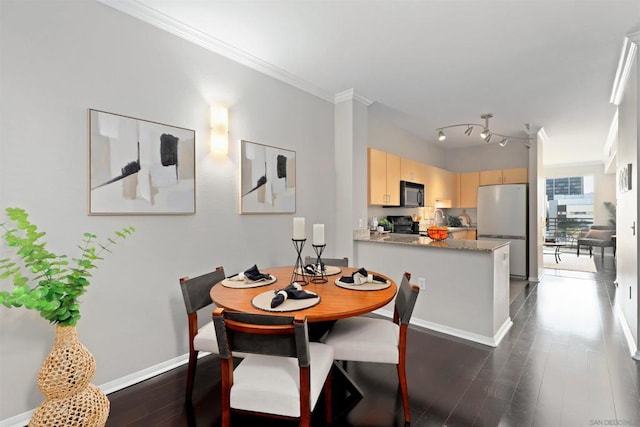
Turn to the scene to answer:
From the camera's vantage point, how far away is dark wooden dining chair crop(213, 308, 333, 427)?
1271 millimetres

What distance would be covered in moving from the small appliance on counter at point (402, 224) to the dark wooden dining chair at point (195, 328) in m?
3.42

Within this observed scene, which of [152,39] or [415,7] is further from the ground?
[415,7]

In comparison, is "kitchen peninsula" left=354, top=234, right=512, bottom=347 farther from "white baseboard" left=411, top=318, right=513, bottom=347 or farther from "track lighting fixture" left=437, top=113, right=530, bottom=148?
"track lighting fixture" left=437, top=113, right=530, bottom=148

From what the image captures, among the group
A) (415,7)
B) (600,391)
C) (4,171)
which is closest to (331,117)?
(415,7)

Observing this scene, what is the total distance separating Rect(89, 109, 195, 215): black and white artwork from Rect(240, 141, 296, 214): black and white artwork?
501mm

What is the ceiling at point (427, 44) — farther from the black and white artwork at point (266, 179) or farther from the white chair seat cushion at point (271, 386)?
the white chair seat cushion at point (271, 386)

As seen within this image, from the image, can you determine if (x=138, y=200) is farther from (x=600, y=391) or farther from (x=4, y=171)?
(x=600, y=391)

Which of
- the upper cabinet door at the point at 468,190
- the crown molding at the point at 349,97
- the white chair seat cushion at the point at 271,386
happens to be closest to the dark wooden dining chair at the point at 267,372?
the white chair seat cushion at the point at 271,386

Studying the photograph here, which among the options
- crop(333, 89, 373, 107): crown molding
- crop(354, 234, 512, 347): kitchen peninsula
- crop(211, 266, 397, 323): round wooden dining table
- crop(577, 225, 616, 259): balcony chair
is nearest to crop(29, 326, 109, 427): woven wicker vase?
crop(211, 266, 397, 323): round wooden dining table

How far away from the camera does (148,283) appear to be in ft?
7.25

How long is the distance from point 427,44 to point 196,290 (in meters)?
2.65

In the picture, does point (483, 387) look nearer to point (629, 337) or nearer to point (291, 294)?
point (291, 294)

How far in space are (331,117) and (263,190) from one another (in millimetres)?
1412

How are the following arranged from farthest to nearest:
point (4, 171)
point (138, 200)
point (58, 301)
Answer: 1. point (138, 200)
2. point (4, 171)
3. point (58, 301)
